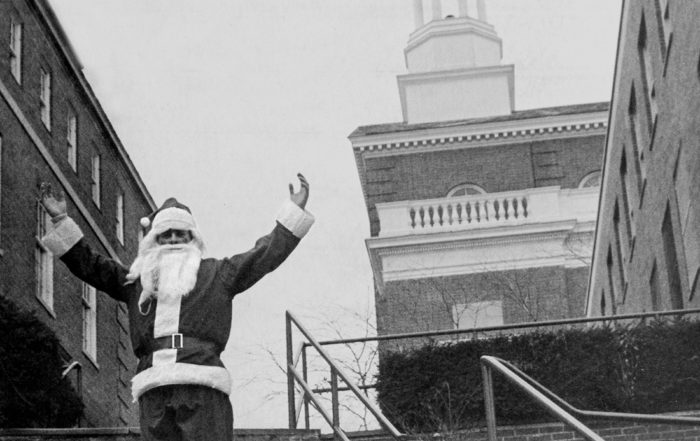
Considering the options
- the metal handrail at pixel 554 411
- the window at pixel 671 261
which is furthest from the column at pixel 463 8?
the metal handrail at pixel 554 411

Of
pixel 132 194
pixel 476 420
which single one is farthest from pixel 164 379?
pixel 132 194

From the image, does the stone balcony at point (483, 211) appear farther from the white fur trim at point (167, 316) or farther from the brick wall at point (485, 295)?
the white fur trim at point (167, 316)

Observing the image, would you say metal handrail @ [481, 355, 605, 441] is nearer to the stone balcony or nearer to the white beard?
the white beard

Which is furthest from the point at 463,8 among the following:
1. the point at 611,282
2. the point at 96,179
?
the point at 611,282

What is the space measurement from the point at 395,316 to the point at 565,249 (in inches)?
181

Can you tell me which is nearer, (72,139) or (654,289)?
(654,289)

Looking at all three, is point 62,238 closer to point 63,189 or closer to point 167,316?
point 167,316

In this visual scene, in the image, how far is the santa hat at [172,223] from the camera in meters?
10.2

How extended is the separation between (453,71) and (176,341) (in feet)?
122

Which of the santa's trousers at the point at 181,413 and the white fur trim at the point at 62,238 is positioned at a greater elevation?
the white fur trim at the point at 62,238

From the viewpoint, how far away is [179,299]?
9898 millimetres

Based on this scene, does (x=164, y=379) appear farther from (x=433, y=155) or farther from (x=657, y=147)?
(x=433, y=155)

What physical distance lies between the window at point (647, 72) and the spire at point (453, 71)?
21383 mm

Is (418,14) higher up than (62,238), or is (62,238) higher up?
(418,14)
